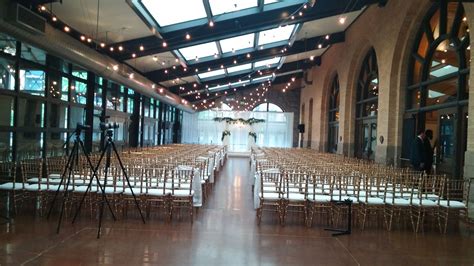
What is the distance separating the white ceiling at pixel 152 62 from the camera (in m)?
13.9

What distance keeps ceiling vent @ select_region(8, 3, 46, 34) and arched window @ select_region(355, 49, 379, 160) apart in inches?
408

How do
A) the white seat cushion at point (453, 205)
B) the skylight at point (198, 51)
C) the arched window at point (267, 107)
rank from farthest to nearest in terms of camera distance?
the arched window at point (267, 107) < the skylight at point (198, 51) < the white seat cushion at point (453, 205)

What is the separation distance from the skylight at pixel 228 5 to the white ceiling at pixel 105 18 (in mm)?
1937

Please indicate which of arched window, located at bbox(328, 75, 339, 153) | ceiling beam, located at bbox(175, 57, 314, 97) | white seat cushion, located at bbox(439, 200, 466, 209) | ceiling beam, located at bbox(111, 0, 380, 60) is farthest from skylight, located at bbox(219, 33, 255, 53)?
white seat cushion, located at bbox(439, 200, 466, 209)

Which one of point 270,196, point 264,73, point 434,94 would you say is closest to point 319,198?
point 270,196

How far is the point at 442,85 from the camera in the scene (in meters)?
8.89

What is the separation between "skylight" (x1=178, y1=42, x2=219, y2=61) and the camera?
13617 mm

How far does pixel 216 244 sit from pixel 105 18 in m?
6.70

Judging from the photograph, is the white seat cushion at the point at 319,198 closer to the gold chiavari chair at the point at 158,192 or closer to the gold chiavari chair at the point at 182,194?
the gold chiavari chair at the point at 182,194

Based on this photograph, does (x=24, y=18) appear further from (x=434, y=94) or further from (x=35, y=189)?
(x=434, y=94)

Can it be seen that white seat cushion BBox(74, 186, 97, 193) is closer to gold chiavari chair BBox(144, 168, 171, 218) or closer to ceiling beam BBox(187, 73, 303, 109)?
gold chiavari chair BBox(144, 168, 171, 218)

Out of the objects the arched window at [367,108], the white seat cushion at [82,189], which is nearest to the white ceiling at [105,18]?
the white seat cushion at [82,189]

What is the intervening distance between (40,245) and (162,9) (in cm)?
661

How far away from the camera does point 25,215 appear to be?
5816mm
